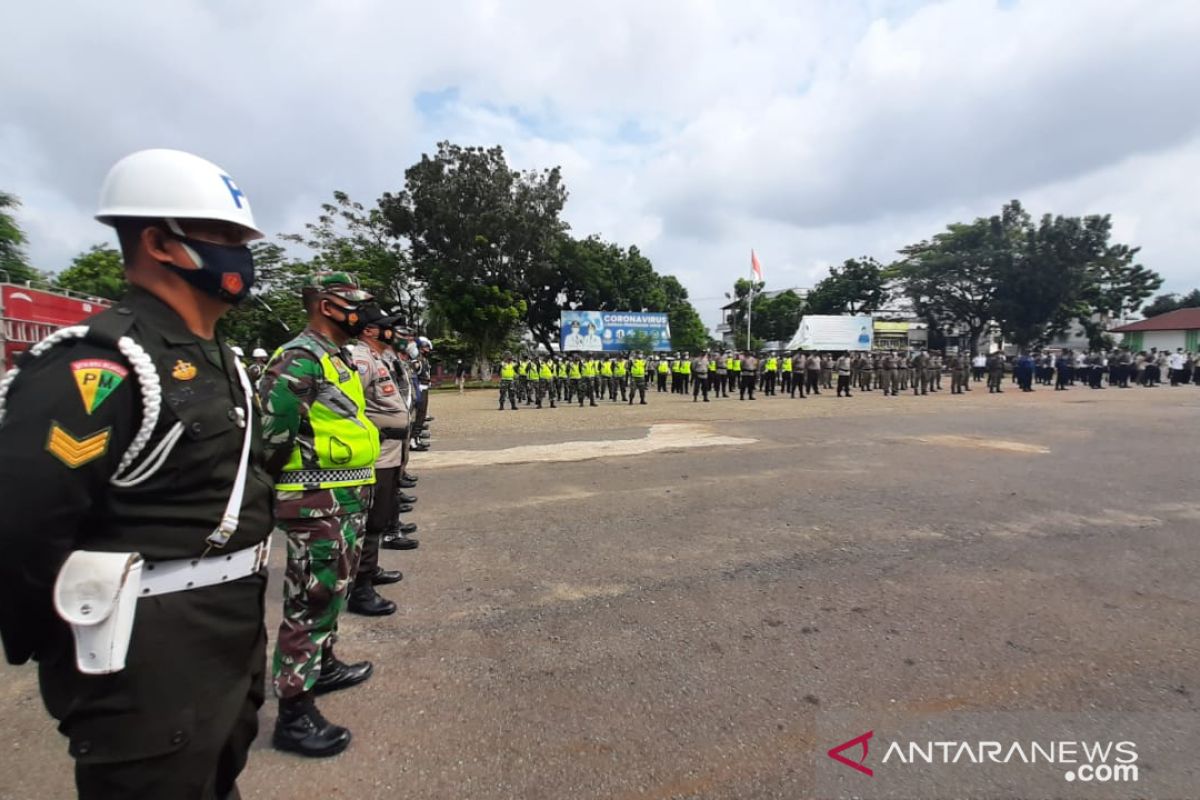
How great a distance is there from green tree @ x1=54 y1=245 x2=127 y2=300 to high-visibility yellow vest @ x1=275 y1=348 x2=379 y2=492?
31.0 metres

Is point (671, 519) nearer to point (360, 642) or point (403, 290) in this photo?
point (360, 642)

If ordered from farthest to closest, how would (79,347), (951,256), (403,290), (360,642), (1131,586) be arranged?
(951,256) → (403,290) → (1131,586) → (360,642) → (79,347)

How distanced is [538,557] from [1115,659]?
11.7 feet

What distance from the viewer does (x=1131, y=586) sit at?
161 inches

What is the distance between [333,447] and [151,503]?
48.3 inches

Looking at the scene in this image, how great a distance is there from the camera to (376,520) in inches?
→ 156

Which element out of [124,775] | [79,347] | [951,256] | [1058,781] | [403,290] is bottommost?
[1058,781]

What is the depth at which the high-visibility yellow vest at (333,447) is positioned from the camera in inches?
101

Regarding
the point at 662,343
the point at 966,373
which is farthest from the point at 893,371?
the point at 662,343

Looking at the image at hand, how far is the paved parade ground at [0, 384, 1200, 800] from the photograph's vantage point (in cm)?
242

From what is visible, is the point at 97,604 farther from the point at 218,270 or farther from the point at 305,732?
the point at 305,732

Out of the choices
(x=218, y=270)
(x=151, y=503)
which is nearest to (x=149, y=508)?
(x=151, y=503)

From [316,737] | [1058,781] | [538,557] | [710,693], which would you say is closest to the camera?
[1058,781]

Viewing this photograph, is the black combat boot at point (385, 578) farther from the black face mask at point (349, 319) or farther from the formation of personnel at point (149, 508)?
the formation of personnel at point (149, 508)
